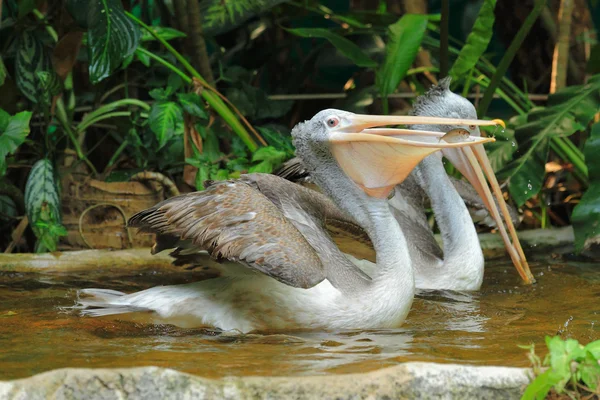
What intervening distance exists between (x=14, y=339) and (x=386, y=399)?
1.39 metres

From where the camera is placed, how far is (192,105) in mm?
Result: 5059

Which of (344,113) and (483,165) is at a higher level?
(344,113)

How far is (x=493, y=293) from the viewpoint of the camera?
4.36m

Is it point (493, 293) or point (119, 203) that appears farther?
point (119, 203)

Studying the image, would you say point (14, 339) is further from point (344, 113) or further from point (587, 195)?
point (587, 195)

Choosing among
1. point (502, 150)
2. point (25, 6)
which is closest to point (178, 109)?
point (25, 6)

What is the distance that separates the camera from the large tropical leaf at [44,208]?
4.77 meters

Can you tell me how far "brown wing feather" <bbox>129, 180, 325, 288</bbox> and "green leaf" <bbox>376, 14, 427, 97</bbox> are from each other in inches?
74.4

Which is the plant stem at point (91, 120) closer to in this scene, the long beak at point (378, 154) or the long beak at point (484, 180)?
the long beak at point (484, 180)

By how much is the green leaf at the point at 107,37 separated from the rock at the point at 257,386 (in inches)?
105

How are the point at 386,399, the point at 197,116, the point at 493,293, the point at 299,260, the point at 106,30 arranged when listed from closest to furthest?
the point at 386,399
the point at 299,260
the point at 493,293
the point at 106,30
the point at 197,116

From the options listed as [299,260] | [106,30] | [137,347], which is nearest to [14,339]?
[137,347]

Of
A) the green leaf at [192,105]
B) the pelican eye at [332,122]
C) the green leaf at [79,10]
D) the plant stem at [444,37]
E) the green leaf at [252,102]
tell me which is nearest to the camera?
the pelican eye at [332,122]

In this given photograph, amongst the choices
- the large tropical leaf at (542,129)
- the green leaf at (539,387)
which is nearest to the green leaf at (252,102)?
the large tropical leaf at (542,129)
